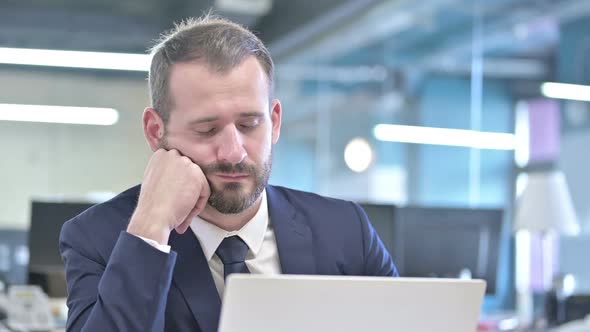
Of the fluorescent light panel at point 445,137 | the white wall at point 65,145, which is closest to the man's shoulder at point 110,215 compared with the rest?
the fluorescent light panel at point 445,137

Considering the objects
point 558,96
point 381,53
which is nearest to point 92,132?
point 381,53

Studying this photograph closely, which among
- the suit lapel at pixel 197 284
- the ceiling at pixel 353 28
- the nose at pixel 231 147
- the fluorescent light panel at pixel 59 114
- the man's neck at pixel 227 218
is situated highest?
the ceiling at pixel 353 28

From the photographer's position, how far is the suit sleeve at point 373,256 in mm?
1649

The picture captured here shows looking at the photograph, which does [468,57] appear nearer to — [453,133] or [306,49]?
[453,133]

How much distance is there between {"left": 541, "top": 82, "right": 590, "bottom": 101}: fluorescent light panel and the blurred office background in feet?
0.14

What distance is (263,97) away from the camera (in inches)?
59.4

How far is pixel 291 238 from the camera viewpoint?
159 cm

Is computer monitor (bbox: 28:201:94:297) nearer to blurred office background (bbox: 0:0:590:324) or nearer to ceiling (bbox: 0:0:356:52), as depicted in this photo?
blurred office background (bbox: 0:0:590:324)

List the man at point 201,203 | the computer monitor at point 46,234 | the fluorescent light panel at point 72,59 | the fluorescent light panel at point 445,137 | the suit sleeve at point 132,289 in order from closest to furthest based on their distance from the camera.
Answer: the suit sleeve at point 132,289
the man at point 201,203
the computer monitor at point 46,234
the fluorescent light panel at point 445,137
the fluorescent light panel at point 72,59

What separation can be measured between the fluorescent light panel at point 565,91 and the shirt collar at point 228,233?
14.2ft

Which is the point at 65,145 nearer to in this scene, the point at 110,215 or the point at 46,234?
the point at 46,234

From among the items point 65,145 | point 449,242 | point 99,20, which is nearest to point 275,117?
point 449,242

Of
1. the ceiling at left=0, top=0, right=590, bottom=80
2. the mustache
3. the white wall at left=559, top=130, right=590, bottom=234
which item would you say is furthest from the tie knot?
the white wall at left=559, top=130, right=590, bottom=234

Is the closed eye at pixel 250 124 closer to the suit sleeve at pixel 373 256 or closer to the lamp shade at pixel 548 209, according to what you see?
the suit sleeve at pixel 373 256
